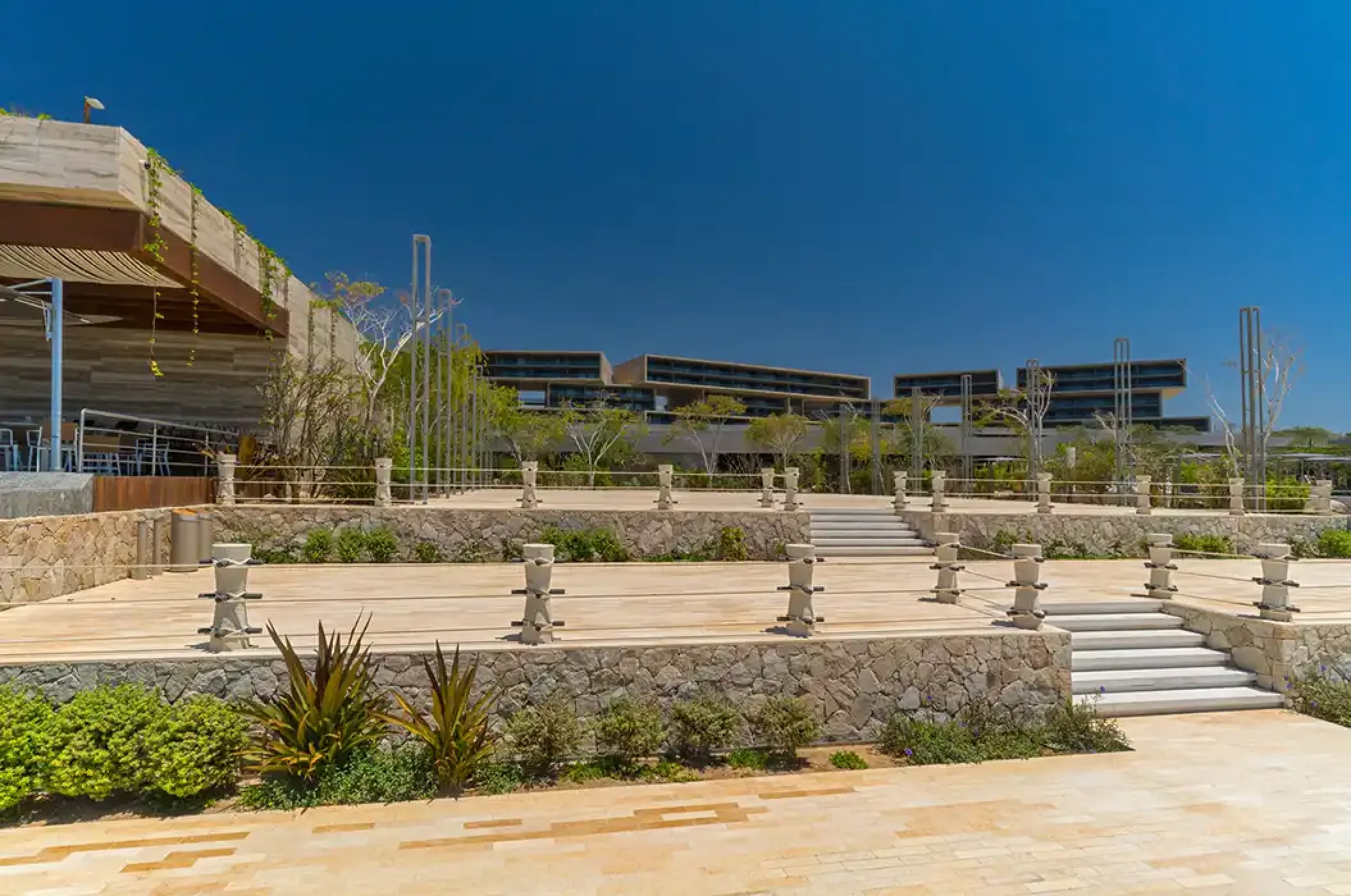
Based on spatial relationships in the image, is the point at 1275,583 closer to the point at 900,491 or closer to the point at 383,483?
the point at 900,491

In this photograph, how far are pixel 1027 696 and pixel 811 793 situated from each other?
3291 millimetres

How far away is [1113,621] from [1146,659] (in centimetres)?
80

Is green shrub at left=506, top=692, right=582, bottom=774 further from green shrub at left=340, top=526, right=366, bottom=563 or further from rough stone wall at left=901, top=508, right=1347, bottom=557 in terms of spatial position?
rough stone wall at left=901, top=508, right=1347, bottom=557

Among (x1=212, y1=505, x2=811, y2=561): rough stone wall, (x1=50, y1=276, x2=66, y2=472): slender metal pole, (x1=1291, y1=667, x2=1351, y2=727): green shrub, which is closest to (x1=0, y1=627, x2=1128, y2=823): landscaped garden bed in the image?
(x1=1291, y1=667, x2=1351, y2=727): green shrub

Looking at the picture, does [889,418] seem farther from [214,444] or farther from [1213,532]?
[214,444]

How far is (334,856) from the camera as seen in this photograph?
197 inches

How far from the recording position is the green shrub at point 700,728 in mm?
6945

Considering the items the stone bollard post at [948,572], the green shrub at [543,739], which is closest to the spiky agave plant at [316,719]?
the green shrub at [543,739]

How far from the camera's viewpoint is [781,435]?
47.6m

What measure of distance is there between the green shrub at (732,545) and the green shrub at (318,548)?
7.97 metres

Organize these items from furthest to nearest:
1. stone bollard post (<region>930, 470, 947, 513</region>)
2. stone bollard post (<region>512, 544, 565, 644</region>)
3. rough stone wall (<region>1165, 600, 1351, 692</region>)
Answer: stone bollard post (<region>930, 470, 947, 513</region>) → rough stone wall (<region>1165, 600, 1351, 692</region>) → stone bollard post (<region>512, 544, 565, 644</region>)

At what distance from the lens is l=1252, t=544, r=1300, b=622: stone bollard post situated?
8984mm

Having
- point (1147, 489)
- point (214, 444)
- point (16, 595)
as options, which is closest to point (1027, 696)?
point (16, 595)

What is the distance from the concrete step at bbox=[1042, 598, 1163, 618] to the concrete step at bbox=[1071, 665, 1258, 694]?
1216 millimetres
